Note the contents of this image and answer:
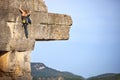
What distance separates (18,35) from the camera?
39.7 ft

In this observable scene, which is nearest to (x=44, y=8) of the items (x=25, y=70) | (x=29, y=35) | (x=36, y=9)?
(x=36, y=9)

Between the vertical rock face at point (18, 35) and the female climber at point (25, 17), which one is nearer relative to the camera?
the vertical rock face at point (18, 35)

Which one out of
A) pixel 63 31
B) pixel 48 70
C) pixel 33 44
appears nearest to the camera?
pixel 33 44

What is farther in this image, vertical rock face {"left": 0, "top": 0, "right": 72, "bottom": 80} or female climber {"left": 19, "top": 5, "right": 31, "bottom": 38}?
female climber {"left": 19, "top": 5, "right": 31, "bottom": 38}

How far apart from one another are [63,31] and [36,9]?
137 centimetres

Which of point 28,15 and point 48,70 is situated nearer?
Result: point 28,15

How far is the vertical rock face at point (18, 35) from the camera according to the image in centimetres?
1189

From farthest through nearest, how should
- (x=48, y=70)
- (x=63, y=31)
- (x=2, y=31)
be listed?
(x=48, y=70), (x=63, y=31), (x=2, y=31)

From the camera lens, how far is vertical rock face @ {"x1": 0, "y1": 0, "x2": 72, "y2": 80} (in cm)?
1189

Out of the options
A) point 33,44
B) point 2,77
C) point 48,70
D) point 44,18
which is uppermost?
point 44,18

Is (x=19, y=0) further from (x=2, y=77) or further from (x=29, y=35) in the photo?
(x=2, y=77)

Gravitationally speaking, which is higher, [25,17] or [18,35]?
[25,17]

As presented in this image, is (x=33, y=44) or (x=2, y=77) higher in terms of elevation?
(x=33, y=44)

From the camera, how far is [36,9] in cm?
1279
